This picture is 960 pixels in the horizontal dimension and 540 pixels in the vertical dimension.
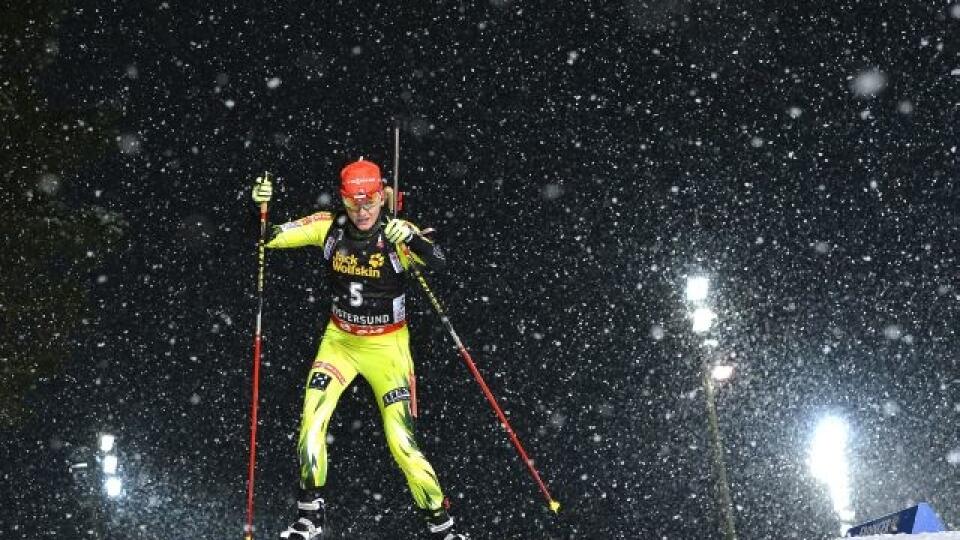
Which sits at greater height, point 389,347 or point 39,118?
point 39,118

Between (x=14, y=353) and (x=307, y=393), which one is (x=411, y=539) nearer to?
(x=14, y=353)

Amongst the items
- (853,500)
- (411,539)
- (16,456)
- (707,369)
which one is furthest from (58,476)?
(853,500)

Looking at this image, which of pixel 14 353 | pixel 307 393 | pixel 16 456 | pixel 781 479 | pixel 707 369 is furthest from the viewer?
pixel 781 479

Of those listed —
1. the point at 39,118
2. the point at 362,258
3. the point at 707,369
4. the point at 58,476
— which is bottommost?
the point at 362,258

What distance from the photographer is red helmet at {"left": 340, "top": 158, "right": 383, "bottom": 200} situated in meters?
7.61

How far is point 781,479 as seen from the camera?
54.4 metres

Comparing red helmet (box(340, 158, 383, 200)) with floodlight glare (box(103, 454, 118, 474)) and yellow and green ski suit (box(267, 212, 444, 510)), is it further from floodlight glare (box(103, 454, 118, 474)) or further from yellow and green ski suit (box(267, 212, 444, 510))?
floodlight glare (box(103, 454, 118, 474))

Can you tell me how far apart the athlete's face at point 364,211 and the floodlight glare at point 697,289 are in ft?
45.4

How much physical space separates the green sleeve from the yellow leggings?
2.58 feet

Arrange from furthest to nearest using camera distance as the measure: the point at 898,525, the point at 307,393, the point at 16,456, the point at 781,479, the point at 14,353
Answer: the point at 781,479, the point at 16,456, the point at 14,353, the point at 307,393, the point at 898,525

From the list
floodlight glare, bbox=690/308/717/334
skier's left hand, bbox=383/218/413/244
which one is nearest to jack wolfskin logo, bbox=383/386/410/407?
skier's left hand, bbox=383/218/413/244

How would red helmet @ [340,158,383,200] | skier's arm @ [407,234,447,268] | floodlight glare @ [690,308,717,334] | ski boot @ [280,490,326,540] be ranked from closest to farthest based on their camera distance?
ski boot @ [280,490,326,540], red helmet @ [340,158,383,200], skier's arm @ [407,234,447,268], floodlight glare @ [690,308,717,334]

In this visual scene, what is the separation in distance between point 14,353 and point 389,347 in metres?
20.0

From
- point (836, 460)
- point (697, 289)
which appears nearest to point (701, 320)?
point (697, 289)
